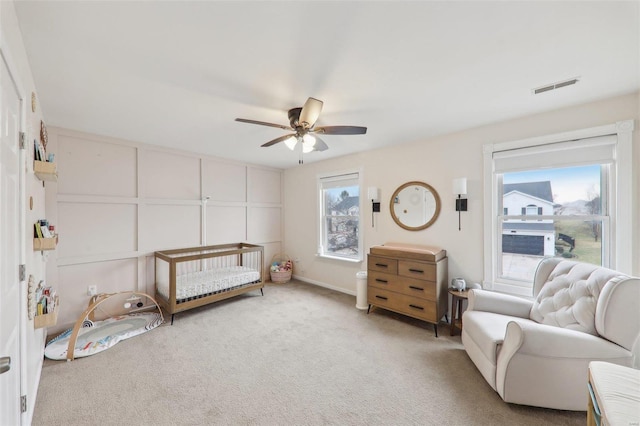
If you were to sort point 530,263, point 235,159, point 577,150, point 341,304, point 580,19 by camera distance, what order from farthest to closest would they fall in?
point 235,159 → point 341,304 → point 530,263 → point 577,150 → point 580,19

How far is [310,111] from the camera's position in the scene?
1885mm

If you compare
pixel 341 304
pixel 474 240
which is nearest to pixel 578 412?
pixel 474 240

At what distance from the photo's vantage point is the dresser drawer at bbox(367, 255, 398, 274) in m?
3.04

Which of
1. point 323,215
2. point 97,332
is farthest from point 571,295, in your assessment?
point 97,332

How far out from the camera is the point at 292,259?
5.18m

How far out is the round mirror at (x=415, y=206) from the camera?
326 cm

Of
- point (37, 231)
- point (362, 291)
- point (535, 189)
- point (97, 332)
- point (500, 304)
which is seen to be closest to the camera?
point (37, 231)

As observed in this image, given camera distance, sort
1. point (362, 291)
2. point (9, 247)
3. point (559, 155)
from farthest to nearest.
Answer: point (362, 291)
point (559, 155)
point (9, 247)

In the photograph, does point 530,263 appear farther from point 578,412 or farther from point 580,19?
point 580,19

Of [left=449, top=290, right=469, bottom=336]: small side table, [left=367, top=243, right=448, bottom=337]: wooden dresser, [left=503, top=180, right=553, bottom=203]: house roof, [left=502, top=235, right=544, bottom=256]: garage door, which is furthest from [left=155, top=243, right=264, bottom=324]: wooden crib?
[left=503, top=180, right=553, bottom=203]: house roof

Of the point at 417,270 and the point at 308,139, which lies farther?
the point at 417,270

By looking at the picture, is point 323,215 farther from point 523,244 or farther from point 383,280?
point 523,244

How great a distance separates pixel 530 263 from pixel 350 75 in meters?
2.75

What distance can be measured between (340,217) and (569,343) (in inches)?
126
